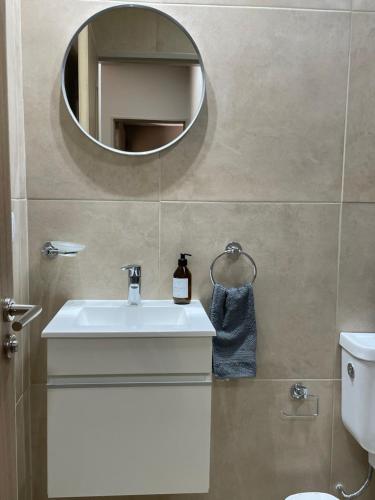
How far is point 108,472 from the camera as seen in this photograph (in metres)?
1.40

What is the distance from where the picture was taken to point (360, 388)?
1.60 meters

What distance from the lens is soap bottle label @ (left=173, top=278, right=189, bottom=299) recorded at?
65.8 inches

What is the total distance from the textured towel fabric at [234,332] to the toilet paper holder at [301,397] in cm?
20

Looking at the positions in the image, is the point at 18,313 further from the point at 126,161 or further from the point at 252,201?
the point at 252,201

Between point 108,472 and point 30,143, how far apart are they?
1.08 meters

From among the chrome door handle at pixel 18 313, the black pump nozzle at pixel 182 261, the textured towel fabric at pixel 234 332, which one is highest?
the black pump nozzle at pixel 182 261

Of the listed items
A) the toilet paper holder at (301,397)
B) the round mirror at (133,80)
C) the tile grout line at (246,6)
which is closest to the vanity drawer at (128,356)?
the toilet paper holder at (301,397)

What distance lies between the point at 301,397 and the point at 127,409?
2.34ft

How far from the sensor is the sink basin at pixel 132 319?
1.38 m

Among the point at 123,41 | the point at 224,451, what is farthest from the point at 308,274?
the point at 123,41

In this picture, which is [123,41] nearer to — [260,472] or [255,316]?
[255,316]

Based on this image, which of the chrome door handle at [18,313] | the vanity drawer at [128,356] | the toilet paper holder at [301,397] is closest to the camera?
the chrome door handle at [18,313]

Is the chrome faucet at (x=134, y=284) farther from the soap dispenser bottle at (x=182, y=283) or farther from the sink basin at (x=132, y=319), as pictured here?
the soap dispenser bottle at (x=182, y=283)

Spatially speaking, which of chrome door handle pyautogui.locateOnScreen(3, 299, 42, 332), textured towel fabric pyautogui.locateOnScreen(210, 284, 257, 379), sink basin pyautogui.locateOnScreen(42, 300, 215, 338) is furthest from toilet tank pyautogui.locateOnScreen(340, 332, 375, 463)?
chrome door handle pyautogui.locateOnScreen(3, 299, 42, 332)
